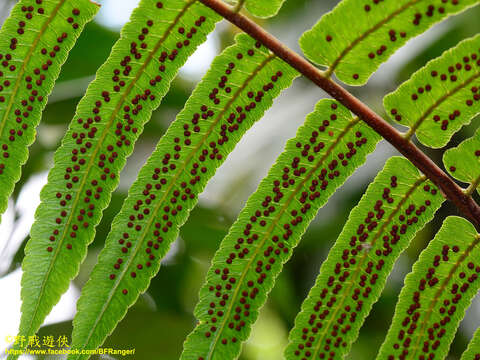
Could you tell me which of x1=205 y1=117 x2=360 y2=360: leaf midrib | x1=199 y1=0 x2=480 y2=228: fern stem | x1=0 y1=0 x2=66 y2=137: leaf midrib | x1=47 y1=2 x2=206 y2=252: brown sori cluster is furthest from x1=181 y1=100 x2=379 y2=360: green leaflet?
x1=0 y1=0 x2=66 y2=137: leaf midrib

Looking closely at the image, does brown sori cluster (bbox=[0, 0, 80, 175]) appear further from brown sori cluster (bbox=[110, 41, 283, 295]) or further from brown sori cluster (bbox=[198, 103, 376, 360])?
brown sori cluster (bbox=[198, 103, 376, 360])

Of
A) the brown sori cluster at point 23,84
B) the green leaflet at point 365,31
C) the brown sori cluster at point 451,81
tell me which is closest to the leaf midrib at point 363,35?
the green leaflet at point 365,31

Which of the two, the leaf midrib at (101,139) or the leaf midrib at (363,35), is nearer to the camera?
the leaf midrib at (363,35)

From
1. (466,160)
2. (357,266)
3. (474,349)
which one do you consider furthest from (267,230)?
(474,349)

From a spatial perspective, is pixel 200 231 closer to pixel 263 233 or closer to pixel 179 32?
pixel 263 233

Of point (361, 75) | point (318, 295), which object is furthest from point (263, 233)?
point (361, 75)

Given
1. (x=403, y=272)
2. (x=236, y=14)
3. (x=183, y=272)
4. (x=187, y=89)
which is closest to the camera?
(x=236, y=14)

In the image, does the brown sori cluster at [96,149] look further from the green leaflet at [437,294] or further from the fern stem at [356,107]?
the green leaflet at [437,294]
